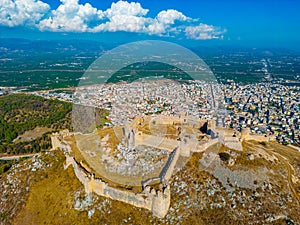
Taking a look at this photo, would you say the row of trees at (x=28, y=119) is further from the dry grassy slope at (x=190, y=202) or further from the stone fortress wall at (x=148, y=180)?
the stone fortress wall at (x=148, y=180)

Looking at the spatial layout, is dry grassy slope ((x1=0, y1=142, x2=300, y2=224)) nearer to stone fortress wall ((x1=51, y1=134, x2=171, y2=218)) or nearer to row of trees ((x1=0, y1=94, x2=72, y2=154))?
stone fortress wall ((x1=51, y1=134, x2=171, y2=218))

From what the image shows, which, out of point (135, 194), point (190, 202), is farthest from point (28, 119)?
point (190, 202)

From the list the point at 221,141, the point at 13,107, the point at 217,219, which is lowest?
the point at 13,107

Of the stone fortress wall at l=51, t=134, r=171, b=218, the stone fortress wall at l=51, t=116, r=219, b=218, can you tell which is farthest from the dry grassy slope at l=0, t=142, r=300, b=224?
the stone fortress wall at l=51, t=116, r=219, b=218

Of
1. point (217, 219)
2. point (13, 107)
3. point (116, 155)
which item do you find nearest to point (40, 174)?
point (116, 155)

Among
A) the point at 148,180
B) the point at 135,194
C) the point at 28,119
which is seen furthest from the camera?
the point at 28,119

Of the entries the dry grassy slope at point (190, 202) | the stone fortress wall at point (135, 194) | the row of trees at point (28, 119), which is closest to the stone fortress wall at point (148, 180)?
the stone fortress wall at point (135, 194)

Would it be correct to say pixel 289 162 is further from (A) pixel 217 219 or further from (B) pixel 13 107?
(B) pixel 13 107

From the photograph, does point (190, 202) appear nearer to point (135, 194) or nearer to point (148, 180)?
point (148, 180)
